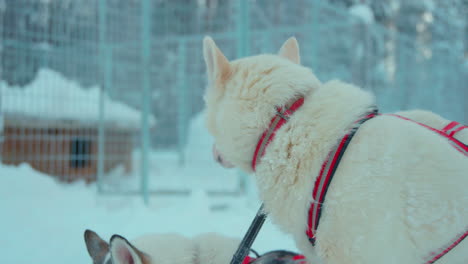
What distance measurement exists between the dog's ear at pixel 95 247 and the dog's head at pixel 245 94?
0.74 meters

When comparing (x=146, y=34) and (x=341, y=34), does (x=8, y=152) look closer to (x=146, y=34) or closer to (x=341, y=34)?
(x=146, y=34)

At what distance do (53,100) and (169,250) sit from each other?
3.83 metres

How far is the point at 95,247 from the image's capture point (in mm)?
1612

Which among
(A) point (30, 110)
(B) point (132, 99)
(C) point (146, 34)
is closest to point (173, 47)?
(B) point (132, 99)

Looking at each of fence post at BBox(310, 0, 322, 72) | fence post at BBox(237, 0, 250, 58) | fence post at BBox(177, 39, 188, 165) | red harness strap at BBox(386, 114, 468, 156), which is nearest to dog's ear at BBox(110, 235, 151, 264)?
red harness strap at BBox(386, 114, 468, 156)

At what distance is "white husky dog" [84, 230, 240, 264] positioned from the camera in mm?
1331

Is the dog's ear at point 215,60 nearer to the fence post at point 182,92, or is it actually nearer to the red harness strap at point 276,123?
the red harness strap at point 276,123

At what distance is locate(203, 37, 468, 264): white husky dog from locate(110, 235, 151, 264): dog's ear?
527 mm

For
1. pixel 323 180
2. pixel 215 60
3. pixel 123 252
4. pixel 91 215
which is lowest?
pixel 91 215

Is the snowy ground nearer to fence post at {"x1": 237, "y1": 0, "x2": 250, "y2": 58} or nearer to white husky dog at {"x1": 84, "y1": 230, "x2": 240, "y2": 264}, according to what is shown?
white husky dog at {"x1": 84, "y1": 230, "x2": 240, "y2": 264}

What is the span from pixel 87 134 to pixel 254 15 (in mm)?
3281

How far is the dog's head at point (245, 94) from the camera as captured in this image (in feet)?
4.35

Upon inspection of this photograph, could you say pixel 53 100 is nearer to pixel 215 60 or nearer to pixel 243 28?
pixel 243 28

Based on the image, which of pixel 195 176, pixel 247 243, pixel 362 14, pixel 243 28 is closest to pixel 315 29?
pixel 243 28
